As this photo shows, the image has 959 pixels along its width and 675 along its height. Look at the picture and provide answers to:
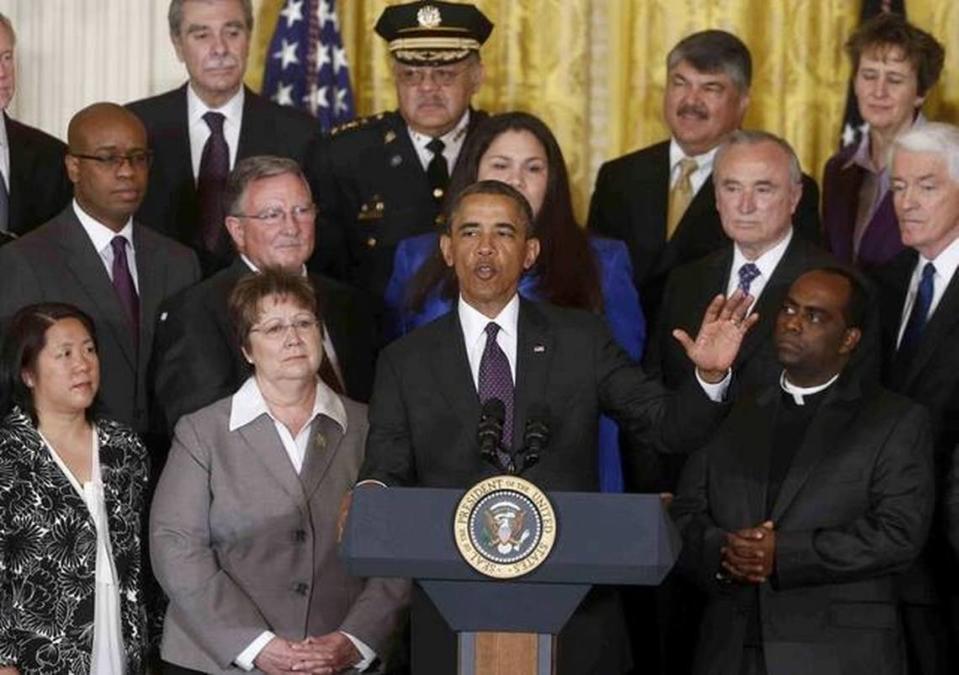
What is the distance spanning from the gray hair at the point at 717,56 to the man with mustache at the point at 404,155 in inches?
25.5

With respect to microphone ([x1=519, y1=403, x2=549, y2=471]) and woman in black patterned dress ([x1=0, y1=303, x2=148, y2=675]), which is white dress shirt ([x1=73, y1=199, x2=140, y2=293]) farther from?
microphone ([x1=519, y1=403, x2=549, y2=471])

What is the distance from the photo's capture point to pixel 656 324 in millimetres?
6562

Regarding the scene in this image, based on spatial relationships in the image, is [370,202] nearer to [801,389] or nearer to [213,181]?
[213,181]

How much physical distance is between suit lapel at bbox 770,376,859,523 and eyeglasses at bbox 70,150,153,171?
210 cm

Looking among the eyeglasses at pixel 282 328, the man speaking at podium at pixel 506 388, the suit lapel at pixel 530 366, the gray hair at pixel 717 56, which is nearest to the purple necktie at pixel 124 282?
the eyeglasses at pixel 282 328

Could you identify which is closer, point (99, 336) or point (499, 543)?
point (499, 543)

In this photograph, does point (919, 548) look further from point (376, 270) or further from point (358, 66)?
→ point (358, 66)

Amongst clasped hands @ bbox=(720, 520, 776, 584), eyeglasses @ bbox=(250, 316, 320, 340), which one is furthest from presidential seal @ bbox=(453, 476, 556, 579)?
eyeglasses @ bbox=(250, 316, 320, 340)

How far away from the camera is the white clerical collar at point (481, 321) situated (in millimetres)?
5645

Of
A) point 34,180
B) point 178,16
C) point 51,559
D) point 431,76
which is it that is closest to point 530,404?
point 51,559

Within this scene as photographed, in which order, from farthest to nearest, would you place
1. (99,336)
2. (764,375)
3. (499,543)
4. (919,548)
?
1. (99,336)
2. (764,375)
3. (919,548)
4. (499,543)

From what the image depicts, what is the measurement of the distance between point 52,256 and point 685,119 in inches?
78.1

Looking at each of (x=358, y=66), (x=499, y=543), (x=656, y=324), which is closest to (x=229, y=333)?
(x=656, y=324)

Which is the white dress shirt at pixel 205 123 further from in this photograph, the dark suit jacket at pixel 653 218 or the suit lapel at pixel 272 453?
Result: the suit lapel at pixel 272 453
